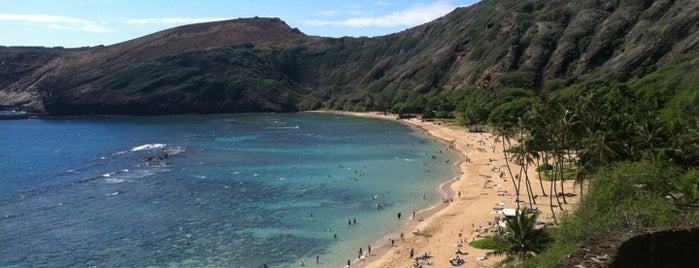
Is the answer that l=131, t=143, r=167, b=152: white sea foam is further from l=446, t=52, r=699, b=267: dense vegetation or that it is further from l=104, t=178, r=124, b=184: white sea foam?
l=446, t=52, r=699, b=267: dense vegetation

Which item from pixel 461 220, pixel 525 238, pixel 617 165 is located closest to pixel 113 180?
pixel 461 220

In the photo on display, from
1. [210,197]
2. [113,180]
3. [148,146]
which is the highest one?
[148,146]

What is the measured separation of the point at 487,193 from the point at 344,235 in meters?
22.8

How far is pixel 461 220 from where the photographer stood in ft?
190

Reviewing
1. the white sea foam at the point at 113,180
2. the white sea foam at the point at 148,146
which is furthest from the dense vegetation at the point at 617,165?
the white sea foam at the point at 148,146

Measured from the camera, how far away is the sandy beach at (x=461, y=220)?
47.1m

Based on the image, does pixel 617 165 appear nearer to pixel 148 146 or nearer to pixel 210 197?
pixel 210 197

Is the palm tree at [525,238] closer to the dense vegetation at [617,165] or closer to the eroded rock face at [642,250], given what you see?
the dense vegetation at [617,165]

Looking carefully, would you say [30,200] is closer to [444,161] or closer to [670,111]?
[444,161]

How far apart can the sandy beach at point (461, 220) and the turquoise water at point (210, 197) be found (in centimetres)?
245

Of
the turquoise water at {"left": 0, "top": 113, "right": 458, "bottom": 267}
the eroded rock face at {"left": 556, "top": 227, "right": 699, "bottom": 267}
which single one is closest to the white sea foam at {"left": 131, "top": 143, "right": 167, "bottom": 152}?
the turquoise water at {"left": 0, "top": 113, "right": 458, "bottom": 267}

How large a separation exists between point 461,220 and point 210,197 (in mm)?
33605

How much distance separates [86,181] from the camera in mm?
87125

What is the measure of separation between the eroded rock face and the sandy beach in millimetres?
23264
